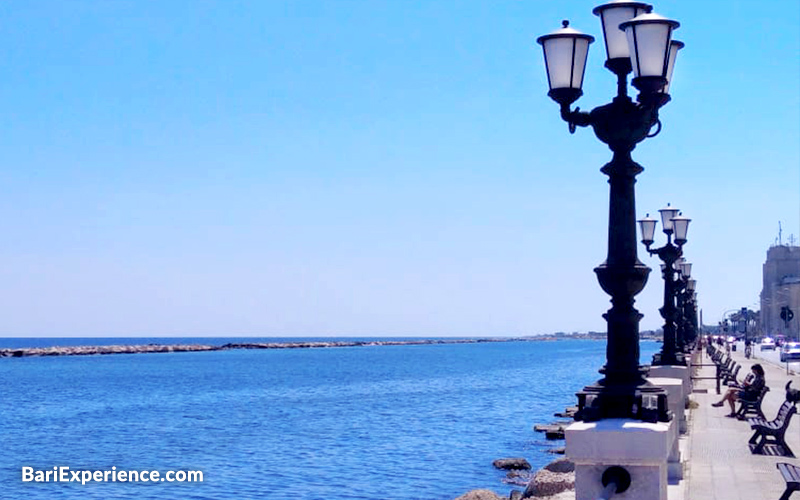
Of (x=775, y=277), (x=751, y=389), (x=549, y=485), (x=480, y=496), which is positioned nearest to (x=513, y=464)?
(x=480, y=496)

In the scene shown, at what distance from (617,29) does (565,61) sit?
20.8 inches

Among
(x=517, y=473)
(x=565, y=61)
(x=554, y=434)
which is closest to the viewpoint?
(x=565, y=61)

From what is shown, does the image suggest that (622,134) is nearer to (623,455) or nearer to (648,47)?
(648,47)

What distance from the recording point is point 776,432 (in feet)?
55.5

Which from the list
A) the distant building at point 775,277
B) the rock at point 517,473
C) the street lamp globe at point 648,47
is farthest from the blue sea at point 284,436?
the distant building at point 775,277

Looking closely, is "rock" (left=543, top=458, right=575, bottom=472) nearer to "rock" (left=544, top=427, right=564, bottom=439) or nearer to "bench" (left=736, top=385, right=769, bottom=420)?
"bench" (left=736, top=385, right=769, bottom=420)

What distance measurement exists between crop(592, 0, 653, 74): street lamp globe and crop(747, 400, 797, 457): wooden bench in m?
11.0

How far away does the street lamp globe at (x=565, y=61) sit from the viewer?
7332 millimetres

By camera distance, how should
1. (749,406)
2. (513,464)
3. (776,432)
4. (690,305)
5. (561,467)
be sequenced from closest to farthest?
(776,432)
(749,406)
(561,467)
(513,464)
(690,305)

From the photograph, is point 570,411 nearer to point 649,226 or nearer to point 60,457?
point 60,457

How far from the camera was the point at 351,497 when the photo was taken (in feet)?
83.0

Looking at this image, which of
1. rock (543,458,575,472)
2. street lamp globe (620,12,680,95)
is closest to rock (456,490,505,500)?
rock (543,458,575,472)

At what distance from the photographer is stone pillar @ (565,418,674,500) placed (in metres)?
6.42

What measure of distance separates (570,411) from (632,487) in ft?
125
